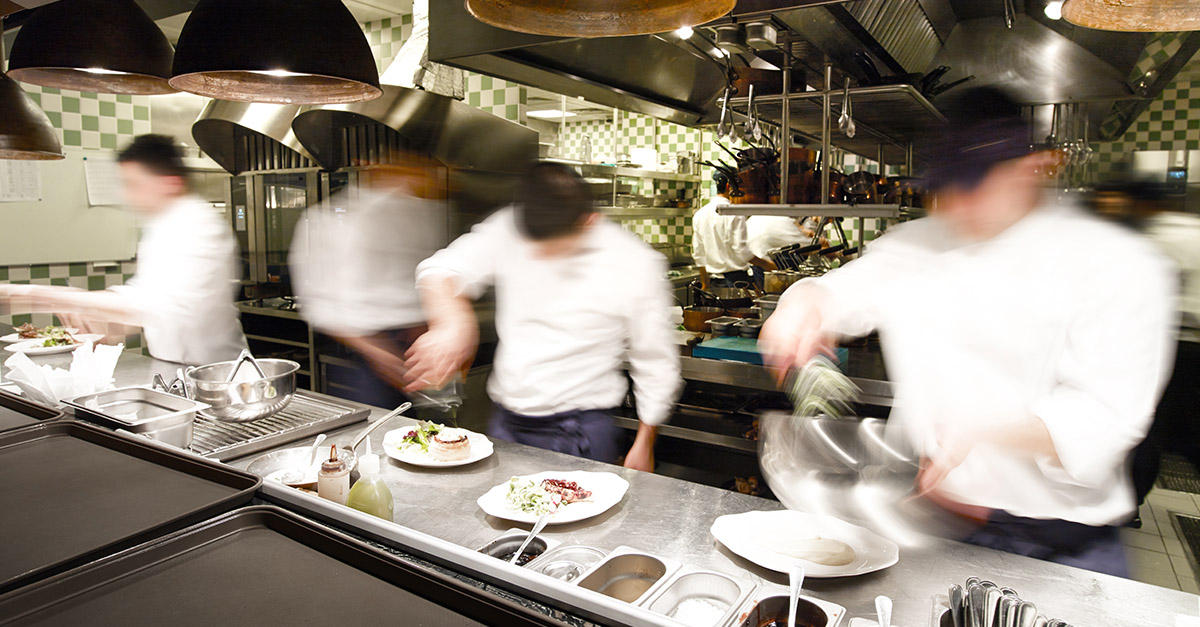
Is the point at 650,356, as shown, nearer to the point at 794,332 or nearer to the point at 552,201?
the point at 552,201

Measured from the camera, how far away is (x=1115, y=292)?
1605 mm

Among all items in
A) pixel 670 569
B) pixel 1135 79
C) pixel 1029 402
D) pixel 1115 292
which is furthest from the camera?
pixel 1135 79

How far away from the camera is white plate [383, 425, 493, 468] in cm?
178

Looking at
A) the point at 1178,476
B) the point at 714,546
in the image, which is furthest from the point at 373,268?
the point at 1178,476

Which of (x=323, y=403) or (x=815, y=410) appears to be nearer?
(x=815, y=410)

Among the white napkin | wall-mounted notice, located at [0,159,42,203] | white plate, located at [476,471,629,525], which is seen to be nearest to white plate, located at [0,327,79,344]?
the white napkin

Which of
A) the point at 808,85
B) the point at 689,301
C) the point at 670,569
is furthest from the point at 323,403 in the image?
the point at 689,301

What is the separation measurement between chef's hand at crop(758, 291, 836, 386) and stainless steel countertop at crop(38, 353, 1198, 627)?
0.36 meters

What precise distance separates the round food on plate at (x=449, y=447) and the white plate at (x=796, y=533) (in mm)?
699

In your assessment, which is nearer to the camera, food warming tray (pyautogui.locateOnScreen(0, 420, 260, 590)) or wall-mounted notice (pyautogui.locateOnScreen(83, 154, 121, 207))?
food warming tray (pyautogui.locateOnScreen(0, 420, 260, 590))

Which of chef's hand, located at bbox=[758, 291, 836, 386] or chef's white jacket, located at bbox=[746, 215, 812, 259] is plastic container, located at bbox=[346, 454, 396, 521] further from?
chef's white jacket, located at bbox=[746, 215, 812, 259]

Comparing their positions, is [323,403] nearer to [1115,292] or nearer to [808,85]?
[1115,292]

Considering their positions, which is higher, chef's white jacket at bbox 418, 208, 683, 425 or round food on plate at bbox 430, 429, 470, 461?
chef's white jacket at bbox 418, 208, 683, 425

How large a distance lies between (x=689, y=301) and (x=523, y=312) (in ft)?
17.7
